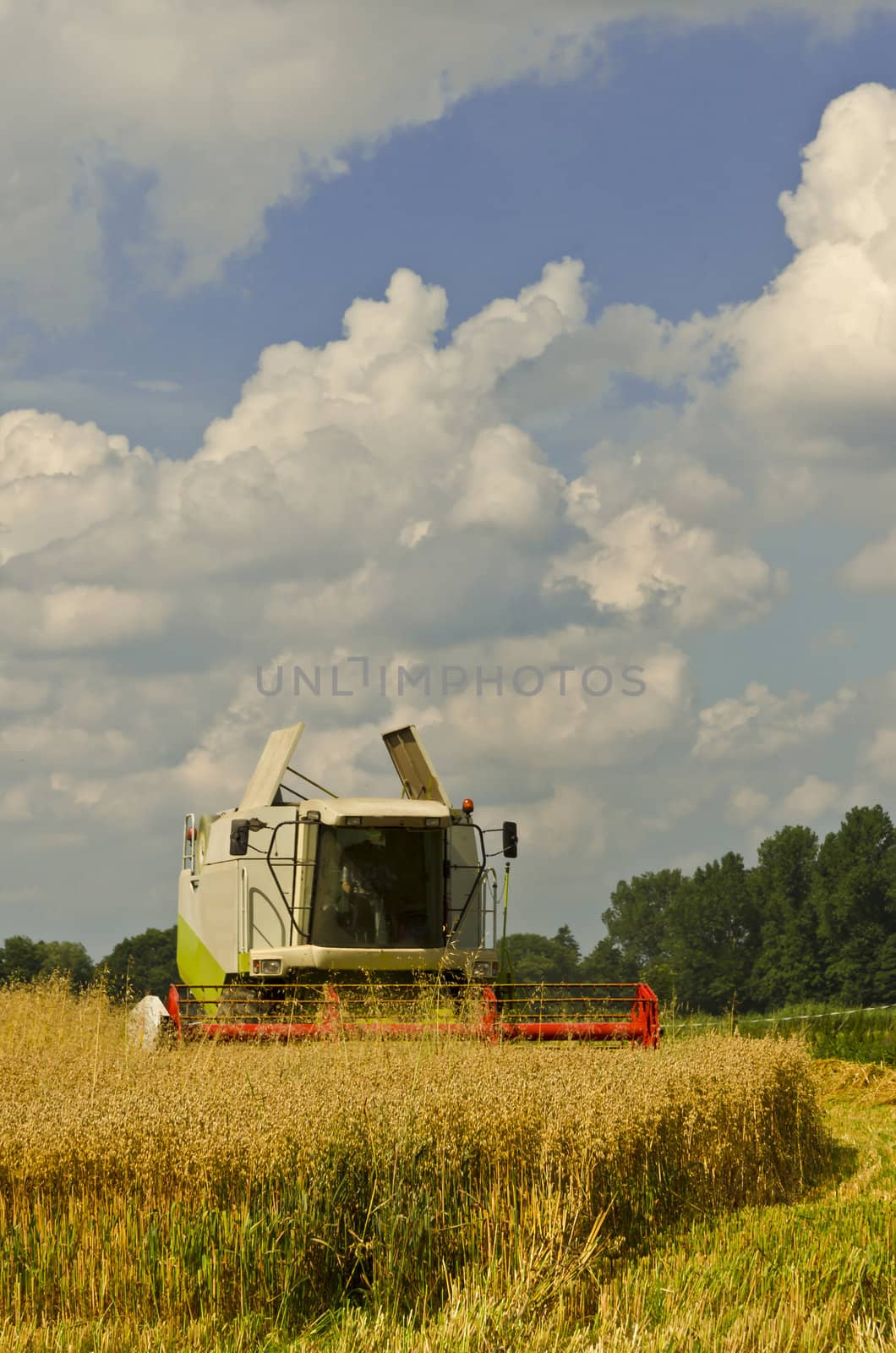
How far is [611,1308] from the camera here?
560 cm

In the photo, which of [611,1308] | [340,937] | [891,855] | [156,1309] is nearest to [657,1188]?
[611,1308]

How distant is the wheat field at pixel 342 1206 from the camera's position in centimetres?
555

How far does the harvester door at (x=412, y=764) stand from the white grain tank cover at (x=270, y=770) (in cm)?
107

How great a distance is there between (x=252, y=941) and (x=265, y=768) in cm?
242

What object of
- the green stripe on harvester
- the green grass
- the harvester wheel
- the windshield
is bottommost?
the green grass

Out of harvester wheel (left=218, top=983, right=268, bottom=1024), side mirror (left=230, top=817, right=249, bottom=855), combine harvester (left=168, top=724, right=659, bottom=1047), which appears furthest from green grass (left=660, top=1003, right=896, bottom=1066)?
side mirror (left=230, top=817, right=249, bottom=855)

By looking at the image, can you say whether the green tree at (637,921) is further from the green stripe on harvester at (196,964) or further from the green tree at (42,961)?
the green stripe on harvester at (196,964)

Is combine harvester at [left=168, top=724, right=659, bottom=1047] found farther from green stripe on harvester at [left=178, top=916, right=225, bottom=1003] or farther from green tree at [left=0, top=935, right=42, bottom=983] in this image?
green tree at [left=0, top=935, right=42, bottom=983]

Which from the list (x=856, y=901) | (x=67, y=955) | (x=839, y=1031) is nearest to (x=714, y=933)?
(x=856, y=901)

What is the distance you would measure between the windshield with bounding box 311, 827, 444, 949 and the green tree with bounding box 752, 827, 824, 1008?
206 ft

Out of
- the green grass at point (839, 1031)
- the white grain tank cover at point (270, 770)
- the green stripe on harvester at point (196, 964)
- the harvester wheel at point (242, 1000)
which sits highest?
the white grain tank cover at point (270, 770)

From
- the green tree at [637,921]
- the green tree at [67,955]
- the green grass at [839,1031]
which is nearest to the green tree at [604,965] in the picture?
the green tree at [637,921]

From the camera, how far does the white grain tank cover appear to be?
15.2m

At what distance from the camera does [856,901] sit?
74.8m
